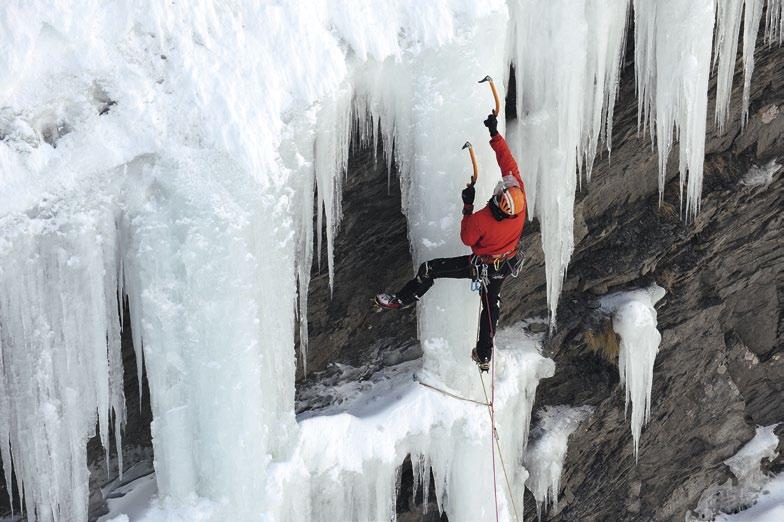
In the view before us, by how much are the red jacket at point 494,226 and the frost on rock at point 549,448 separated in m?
2.62

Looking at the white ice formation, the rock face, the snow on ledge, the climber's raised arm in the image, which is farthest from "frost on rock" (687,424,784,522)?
the climber's raised arm

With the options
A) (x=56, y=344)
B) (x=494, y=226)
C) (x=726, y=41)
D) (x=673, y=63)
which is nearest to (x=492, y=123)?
(x=494, y=226)

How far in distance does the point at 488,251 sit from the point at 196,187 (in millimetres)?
1938

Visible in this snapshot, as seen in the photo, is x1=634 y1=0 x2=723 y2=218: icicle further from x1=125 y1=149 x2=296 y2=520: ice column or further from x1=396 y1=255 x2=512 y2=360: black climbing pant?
x1=125 y1=149 x2=296 y2=520: ice column

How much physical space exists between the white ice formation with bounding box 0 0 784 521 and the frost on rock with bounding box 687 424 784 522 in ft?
18.4

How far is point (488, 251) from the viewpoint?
5609mm

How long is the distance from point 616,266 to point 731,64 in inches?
78.7

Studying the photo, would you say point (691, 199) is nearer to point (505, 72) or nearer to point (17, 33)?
point (505, 72)

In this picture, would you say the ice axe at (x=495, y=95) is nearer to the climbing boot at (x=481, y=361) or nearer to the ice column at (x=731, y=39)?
the climbing boot at (x=481, y=361)

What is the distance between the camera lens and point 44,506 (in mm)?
4898

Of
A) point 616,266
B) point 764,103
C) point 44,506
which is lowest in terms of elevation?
point 44,506

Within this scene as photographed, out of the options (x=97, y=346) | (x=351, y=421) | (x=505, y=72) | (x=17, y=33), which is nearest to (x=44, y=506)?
→ (x=97, y=346)

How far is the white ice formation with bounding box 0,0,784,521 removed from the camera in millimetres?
4470

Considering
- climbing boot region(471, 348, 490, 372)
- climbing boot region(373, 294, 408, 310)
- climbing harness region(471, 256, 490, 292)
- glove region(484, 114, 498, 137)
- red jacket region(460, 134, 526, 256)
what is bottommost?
climbing boot region(471, 348, 490, 372)
